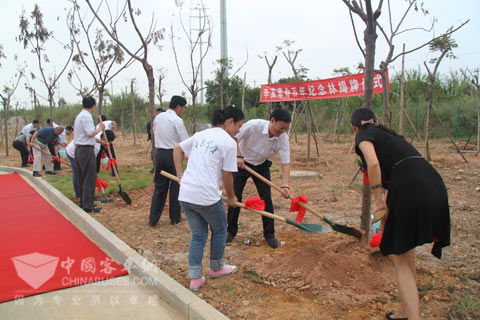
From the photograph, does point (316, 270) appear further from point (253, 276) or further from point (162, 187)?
point (162, 187)

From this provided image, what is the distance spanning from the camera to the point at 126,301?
2.53 metres

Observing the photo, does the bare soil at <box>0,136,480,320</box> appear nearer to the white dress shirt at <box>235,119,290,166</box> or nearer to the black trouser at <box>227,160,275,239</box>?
the black trouser at <box>227,160,275,239</box>

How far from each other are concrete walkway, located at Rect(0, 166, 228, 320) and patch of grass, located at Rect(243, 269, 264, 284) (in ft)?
1.83

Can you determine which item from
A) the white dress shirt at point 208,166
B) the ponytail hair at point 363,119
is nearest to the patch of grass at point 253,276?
the white dress shirt at point 208,166

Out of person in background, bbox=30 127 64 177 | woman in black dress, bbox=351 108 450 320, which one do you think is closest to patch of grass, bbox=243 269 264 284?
woman in black dress, bbox=351 108 450 320

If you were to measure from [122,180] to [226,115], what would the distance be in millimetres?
5137

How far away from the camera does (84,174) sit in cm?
498

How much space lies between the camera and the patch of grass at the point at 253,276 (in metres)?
2.76

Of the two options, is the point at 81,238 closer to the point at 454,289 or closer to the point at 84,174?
the point at 84,174

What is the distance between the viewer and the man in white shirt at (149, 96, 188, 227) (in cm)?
424

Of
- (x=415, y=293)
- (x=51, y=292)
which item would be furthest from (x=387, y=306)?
(x=51, y=292)

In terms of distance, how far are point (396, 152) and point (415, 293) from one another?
0.82 meters

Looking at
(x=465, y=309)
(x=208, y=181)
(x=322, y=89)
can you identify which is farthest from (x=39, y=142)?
(x=465, y=309)

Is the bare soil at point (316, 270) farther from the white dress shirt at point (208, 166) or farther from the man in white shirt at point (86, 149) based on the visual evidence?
the white dress shirt at point (208, 166)
